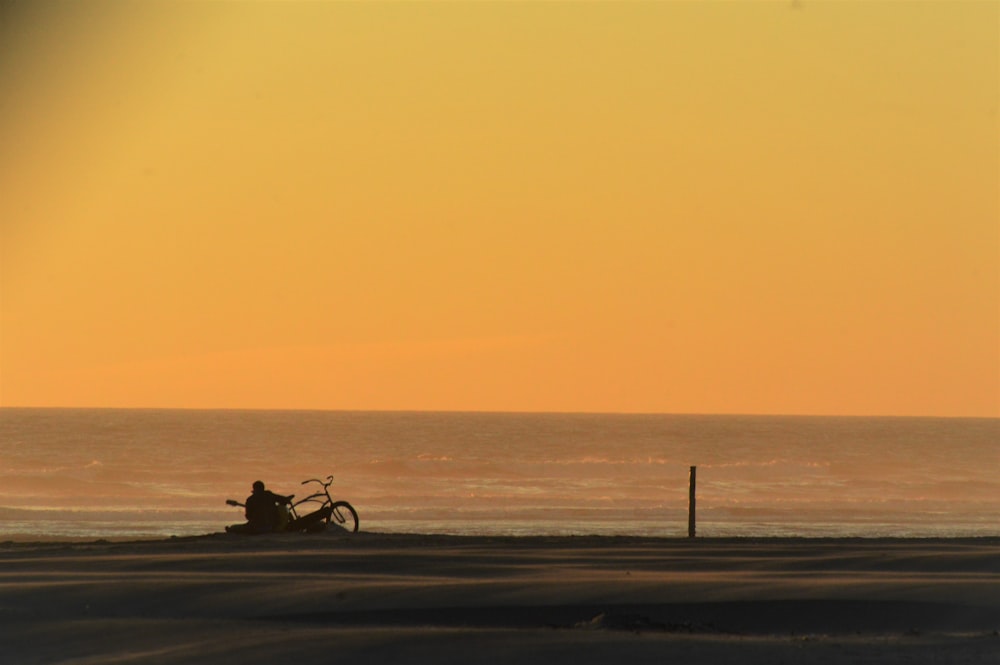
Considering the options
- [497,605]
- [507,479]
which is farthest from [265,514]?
[507,479]

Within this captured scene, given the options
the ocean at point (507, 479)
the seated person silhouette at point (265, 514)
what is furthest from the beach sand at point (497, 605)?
the ocean at point (507, 479)

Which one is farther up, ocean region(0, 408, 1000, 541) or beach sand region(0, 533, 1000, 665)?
ocean region(0, 408, 1000, 541)

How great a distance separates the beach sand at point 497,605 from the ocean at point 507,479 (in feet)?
54.0

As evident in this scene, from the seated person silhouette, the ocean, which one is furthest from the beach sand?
the ocean

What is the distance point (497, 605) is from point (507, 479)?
221ft

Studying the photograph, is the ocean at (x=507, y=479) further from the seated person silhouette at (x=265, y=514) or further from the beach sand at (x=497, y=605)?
the beach sand at (x=497, y=605)

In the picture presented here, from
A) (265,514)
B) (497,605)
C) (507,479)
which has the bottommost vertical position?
(497,605)

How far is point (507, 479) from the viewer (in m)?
83.0

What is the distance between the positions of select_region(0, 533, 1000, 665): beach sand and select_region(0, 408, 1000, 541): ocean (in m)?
16.5

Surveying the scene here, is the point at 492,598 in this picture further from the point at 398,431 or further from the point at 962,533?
the point at 398,431

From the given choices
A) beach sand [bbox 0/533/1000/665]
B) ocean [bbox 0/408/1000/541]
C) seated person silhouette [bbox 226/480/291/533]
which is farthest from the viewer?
ocean [bbox 0/408/1000/541]

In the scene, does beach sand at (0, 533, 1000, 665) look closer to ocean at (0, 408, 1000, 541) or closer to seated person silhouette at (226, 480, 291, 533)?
seated person silhouette at (226, 480, 291, 533)

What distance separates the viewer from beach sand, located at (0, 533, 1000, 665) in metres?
13.2

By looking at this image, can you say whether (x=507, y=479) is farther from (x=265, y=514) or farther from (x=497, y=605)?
(x=497, y=605)
